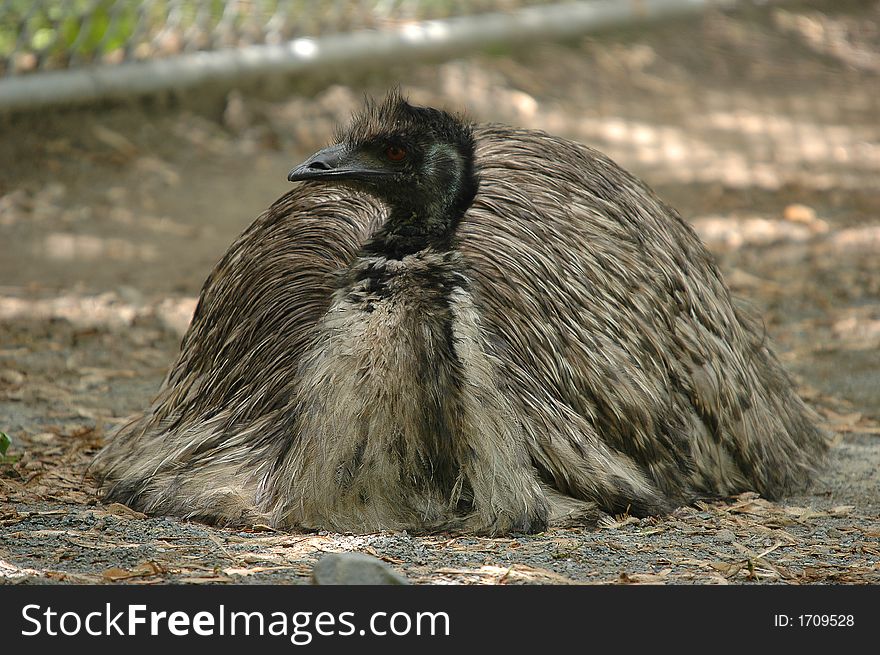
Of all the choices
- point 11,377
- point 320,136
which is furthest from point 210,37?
point 11,377

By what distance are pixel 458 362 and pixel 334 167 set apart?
73cm

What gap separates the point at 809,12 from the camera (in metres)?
13.7

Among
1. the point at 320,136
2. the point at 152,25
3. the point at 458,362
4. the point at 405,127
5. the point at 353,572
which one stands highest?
the point at 152,25

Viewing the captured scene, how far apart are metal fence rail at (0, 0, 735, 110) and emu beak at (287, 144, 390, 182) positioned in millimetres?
4611

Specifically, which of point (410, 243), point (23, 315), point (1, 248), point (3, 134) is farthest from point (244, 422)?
point (3, 134)

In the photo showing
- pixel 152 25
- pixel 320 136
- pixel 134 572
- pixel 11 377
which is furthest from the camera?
pixel 320 136

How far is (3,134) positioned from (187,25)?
1.40 m

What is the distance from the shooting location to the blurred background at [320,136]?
668 cm

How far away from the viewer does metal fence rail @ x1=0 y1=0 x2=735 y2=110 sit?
852cm

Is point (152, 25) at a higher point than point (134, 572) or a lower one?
higher

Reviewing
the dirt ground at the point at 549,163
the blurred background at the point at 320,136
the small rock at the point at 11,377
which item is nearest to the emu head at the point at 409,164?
the dirt ground at the point at 549,163

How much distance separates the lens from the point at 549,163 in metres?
4.92

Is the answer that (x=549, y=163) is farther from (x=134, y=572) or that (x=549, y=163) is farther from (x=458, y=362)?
(x=134, y=572)

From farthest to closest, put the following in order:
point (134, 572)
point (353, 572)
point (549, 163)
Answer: point (549, 163) < point (134, 572) < point (353, 572)
